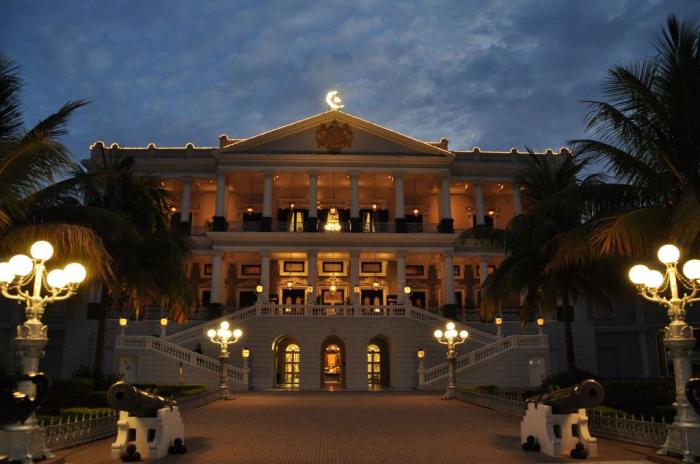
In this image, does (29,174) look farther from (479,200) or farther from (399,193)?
(479,200)

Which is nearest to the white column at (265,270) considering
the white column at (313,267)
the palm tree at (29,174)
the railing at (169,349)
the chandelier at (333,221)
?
the white column at (313,267)

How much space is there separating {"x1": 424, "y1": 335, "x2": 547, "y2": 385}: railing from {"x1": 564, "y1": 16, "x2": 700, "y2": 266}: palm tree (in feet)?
50.1

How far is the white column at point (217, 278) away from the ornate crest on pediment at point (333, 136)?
9835 mm

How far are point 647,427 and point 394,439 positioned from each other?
5007 millimetres

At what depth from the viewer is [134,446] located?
10281mm

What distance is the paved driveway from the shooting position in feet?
34.7

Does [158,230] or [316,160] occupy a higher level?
[316,160]

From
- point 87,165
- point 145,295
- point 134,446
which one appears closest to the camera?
point 134,446

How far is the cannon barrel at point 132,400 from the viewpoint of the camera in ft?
31.7

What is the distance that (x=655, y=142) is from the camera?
13.6m

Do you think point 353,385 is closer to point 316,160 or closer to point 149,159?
point 316,160

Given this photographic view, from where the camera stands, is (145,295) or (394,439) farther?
(145,295)

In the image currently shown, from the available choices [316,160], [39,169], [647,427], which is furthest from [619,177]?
[316,160]

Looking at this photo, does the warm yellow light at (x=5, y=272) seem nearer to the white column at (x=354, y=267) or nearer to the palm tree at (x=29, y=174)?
the palm tree at (x=29, y=174)
